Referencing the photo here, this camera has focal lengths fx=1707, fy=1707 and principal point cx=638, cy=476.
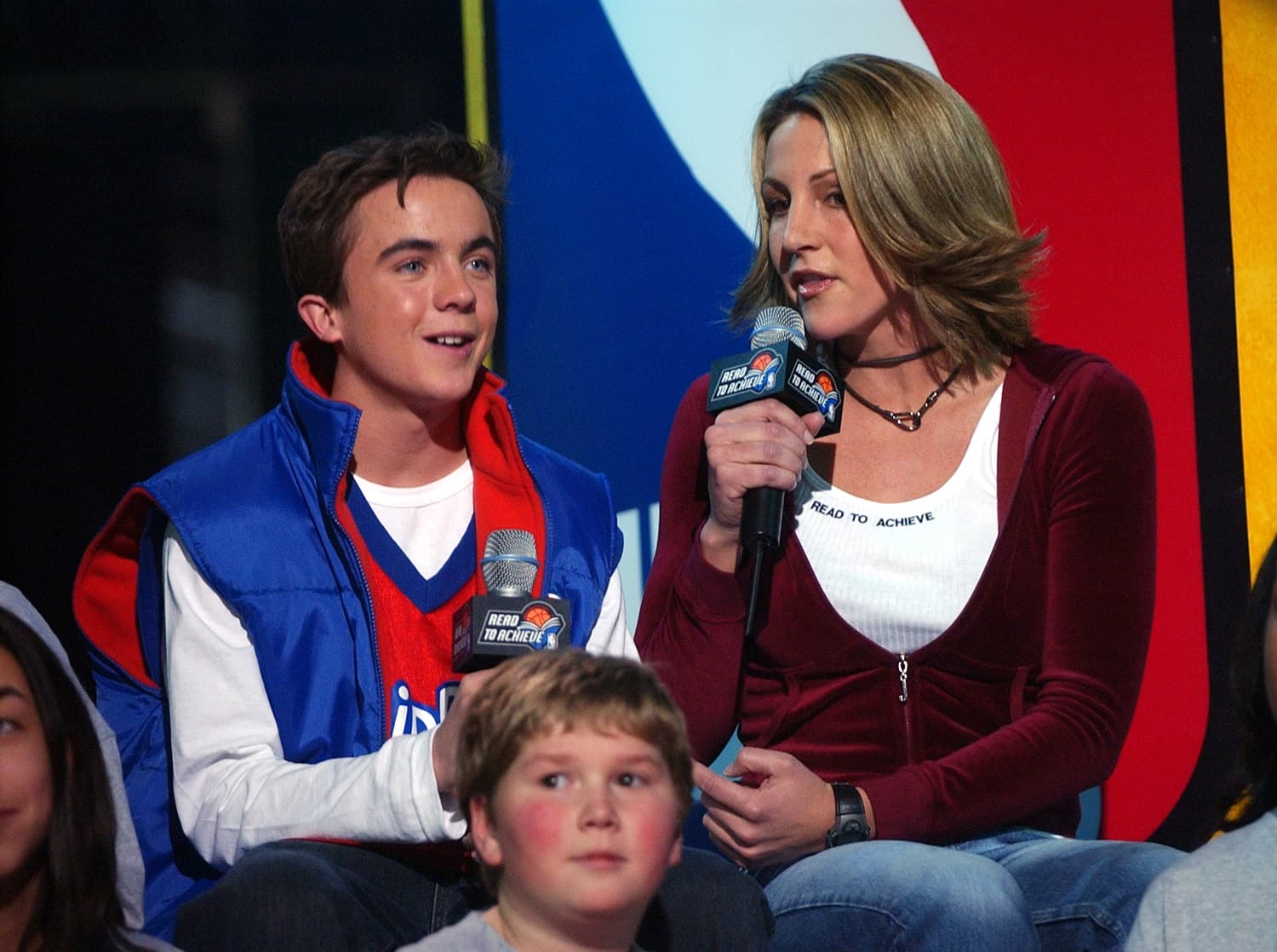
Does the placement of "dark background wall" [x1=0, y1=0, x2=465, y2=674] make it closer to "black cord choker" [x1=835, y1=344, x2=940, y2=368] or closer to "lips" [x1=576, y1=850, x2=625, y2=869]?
"black cord choker" [x1=835, y1=344, x2=940, y2=368]

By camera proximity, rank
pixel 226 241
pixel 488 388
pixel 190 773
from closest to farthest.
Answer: pixel 190 773
pixel 488 388
pixel 226 241

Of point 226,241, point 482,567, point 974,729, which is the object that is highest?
point 226,241

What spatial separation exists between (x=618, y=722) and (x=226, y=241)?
1.61m

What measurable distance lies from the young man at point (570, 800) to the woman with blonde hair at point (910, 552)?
0.40 meters

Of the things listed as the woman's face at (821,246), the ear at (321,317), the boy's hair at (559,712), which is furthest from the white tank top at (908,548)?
the ear at (321,317)

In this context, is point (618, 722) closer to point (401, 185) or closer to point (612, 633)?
point (612, 633)

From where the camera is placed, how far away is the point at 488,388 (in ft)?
9.01

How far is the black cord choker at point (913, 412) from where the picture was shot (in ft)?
8.92

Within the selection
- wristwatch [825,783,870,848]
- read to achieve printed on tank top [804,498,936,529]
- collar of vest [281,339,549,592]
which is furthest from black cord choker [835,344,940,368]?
wristwatch [825,783,870,848]

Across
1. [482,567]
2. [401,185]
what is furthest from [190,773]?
[401,185]

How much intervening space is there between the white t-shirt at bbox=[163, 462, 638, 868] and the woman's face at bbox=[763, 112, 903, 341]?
733 millimetres

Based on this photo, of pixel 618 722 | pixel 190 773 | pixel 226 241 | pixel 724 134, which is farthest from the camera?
pixel 724 134

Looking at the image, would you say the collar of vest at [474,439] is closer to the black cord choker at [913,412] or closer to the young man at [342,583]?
the young man at [342,583]

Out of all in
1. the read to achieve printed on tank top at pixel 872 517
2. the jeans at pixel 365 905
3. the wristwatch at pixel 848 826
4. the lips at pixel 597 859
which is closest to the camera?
the lips at pixel 597 859
